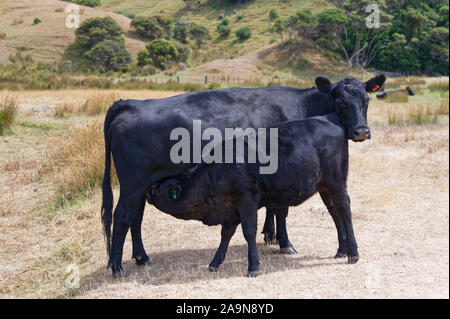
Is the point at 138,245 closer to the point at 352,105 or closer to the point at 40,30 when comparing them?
the point at 352,105

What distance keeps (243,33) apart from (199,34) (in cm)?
569

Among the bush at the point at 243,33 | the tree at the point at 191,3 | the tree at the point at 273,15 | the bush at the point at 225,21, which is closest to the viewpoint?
the bush at the point at 243,33

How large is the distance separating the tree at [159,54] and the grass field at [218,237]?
40592 millimetres

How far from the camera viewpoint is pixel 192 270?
6102 millimetres

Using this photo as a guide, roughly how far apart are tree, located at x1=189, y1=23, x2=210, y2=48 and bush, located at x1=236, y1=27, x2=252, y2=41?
162 inches

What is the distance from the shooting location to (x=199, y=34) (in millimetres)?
66625

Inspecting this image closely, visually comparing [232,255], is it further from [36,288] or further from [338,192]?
[36,288]

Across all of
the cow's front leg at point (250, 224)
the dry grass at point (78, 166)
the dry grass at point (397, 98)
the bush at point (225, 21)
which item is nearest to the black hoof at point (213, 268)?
the cow's front leg at point (250, 224)

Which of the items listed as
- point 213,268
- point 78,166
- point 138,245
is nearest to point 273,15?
point 78,166

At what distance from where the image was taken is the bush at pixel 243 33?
213 feet

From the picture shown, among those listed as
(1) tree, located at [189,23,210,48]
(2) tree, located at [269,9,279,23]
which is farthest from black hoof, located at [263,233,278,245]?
(2) tree, located at [269,9,279,23]

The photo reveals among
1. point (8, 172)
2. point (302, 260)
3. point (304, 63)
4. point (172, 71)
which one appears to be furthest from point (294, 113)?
point (304, 63)

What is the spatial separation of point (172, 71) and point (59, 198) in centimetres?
3876

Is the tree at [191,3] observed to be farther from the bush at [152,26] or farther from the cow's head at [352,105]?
the cow's head at [352,105]
